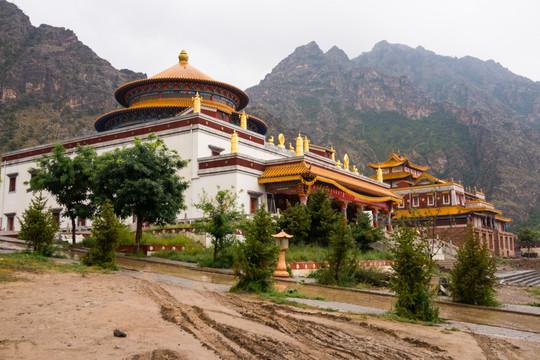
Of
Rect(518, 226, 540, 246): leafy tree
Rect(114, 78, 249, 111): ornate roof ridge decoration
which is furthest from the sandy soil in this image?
Rect(518, 226, 540, 246): leafy tree

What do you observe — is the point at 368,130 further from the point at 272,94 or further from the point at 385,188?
the point at 385,188

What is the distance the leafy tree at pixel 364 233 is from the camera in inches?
1129

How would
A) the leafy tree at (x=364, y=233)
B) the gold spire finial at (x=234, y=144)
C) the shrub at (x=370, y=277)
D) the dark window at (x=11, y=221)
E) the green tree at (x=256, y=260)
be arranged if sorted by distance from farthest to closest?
the dark window at (x=11, y=221), the gold spire finial at (x=234, y=144), the leafy tree at (x=364, y=233), the shrub at (x=370, y=277), the green tree at (x=256, y=260)

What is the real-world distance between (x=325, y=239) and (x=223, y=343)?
60.6 feet

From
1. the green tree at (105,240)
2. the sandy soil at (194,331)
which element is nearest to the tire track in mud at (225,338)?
the sandy soil at (194,331)

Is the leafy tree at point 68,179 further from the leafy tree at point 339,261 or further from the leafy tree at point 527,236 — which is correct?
Answer: the leafy tree at point 527,236

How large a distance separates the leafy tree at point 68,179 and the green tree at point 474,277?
17.5 m

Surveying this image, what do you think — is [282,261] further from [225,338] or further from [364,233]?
[225,338]

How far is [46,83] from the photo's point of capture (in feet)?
294

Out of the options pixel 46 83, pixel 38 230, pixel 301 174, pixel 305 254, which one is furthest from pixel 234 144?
pixel 46 83

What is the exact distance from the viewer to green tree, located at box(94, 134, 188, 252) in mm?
22266

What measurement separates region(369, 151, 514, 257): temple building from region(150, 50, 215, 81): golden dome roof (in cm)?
3137

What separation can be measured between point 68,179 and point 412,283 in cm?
1883

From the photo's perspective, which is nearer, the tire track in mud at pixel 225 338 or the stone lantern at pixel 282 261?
the tire track in mud at pixel 225 338
